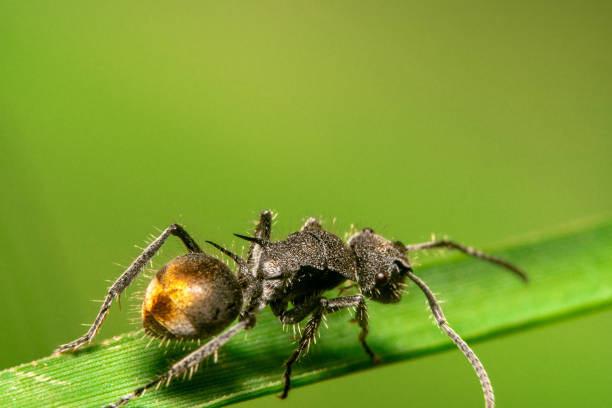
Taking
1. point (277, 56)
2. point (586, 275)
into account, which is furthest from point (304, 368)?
point (277, 56)

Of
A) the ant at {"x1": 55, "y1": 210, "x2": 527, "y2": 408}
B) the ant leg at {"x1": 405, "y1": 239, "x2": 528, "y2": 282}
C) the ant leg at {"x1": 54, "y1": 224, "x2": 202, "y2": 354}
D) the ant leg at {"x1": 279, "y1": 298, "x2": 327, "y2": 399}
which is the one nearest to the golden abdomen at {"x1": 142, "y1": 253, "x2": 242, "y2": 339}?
the ant at {"x1": 55, "y1": 210, "x2": 527, "y2": 408}

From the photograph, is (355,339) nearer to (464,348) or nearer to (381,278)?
(381,278)

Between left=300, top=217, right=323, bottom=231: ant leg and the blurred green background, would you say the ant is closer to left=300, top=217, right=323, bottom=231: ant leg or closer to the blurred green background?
left=300, top=217, right=323, bottom=231: ant leg

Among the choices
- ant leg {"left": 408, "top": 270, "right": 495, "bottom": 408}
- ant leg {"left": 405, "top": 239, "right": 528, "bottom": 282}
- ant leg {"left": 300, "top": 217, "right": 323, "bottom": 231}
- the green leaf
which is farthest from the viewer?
ant leg {"left": 300, "top": 217, "right": 323, "bottom": 231}

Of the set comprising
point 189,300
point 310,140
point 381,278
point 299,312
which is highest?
point 310,140

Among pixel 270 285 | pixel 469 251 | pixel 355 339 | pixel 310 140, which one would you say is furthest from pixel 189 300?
pixel 310 140

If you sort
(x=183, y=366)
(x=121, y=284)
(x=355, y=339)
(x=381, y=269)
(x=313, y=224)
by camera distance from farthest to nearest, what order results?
(x=313, y=224) < (x=355, y=339) < (x=381, y=269) < (x=121, y=284) < (x=183, y=366)

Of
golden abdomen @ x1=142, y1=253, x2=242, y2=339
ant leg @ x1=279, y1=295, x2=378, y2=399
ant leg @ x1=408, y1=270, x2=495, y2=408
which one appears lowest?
ant leg @ x1=408, y1=270, x2=495, y2=408

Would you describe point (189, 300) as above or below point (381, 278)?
above

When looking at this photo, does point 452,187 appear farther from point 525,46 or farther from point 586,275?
point 525,46
